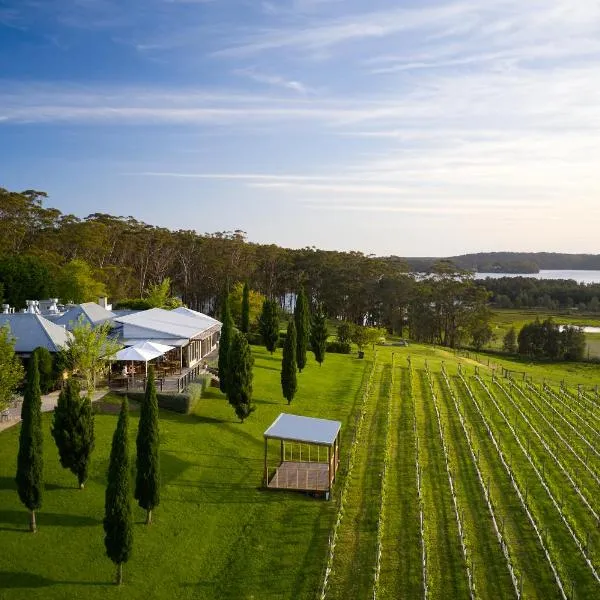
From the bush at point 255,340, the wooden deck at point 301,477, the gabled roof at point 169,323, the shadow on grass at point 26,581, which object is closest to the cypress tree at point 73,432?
the shadow on grass at point 26,581

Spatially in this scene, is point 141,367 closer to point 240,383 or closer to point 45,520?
point 240,383

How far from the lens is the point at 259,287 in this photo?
79.8 meters

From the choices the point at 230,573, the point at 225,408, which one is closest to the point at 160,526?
the point at 230,573

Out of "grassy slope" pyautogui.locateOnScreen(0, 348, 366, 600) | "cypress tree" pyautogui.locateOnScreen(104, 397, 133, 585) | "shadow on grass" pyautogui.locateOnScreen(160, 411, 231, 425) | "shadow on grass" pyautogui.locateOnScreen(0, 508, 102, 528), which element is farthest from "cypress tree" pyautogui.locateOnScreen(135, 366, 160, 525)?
"shadow on grass" pyautogui.locateOnScreen(160, 411, 231, 425)

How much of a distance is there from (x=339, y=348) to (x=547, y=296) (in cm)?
9168

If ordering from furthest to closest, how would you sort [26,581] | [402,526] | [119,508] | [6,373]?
[6,373]
[402,526]
[119,508]
[26,581]

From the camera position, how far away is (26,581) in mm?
12703

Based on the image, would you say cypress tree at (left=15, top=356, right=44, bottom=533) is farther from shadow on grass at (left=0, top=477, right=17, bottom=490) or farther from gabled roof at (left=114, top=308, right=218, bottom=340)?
gabled roof at (left=114, top=308, right=218, bottom=340)

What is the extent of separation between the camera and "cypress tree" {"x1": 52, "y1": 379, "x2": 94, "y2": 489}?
16.4 meters

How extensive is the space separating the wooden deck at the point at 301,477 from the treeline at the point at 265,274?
41.4 metres

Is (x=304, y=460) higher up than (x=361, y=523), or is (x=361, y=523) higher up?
(x=304, y=460)

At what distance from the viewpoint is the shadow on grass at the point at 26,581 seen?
12.6 m

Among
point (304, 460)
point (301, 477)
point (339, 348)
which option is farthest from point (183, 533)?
point (339, 348)

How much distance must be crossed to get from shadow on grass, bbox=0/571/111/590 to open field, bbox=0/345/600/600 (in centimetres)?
4
